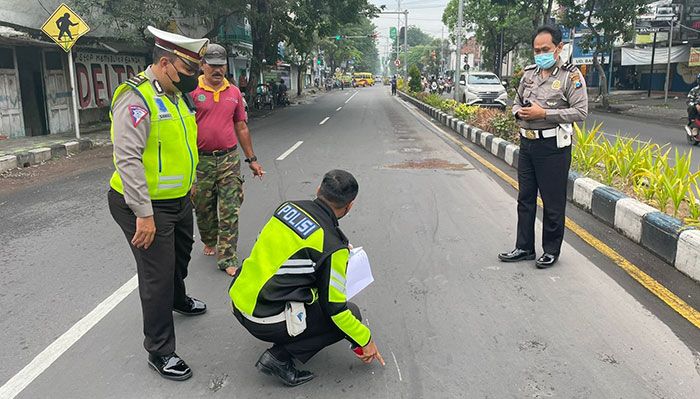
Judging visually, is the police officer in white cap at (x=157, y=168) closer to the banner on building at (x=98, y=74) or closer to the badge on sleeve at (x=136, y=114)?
the badge on sleeve at (x=136, y=114)

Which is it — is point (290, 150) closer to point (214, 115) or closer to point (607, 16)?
Result: point (214, 115)

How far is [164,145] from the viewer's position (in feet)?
9.00

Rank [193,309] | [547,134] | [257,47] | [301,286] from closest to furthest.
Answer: [301,286]
[193,309]
[547,134]
[257,47]

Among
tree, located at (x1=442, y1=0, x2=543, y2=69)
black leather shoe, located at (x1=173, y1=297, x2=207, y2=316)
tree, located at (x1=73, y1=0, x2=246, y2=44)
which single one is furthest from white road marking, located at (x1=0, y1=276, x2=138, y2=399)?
tree, located at (x1=442, y1=0, x2=543, y2=69)

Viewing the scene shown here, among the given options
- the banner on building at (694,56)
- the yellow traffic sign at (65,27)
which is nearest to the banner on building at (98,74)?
the yellow traffic sign at (65,27)

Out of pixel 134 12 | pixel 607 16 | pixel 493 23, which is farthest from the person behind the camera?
pixel 493 23

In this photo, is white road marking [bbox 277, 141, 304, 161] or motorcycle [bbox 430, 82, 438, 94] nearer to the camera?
white road marking [bbox 277, 141, 304, 161]

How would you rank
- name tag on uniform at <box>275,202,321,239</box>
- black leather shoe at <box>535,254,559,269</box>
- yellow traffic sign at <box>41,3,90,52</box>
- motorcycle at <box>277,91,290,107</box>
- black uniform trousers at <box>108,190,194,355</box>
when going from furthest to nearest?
motorcycle at <box>277,91,290,107</box> < yellow traffic sign at <box>41,3,90,52</box> < black leather shoe at <box>535,254,559,269</box> < black uniform trousers at <box>108,190,194,355</box> < name tag on uniform at <box>275,202,321,239</box>

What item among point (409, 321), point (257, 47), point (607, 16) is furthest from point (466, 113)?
point (409, 321)

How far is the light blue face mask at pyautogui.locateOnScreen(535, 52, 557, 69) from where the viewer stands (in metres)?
4.15

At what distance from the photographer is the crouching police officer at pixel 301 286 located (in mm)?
2605

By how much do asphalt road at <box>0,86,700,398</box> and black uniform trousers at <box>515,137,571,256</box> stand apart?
0.26 meters

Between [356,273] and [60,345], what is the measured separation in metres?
1.83

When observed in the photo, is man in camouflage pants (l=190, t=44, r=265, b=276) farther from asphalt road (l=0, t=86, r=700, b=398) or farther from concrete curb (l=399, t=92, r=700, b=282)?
concrete curb (l=399, t=92, r=700, b=282)
